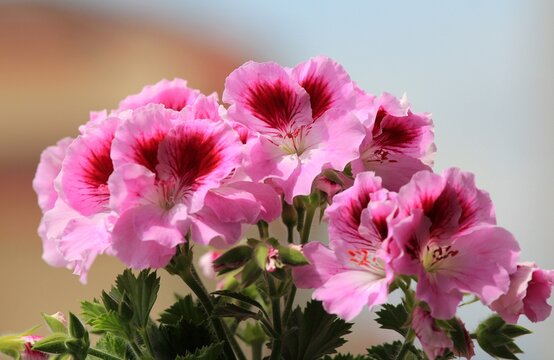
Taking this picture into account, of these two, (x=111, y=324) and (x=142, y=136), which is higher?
(x=142, y=136)

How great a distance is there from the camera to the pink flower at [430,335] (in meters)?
0.40

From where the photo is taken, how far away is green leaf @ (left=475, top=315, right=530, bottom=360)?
0.48 meters

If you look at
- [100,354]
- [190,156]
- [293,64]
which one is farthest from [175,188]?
[293,64]

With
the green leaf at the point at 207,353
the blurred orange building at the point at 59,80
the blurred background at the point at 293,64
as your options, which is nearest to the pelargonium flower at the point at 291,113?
the green leaf at the point at 207,353

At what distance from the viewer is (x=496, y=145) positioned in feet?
6.18

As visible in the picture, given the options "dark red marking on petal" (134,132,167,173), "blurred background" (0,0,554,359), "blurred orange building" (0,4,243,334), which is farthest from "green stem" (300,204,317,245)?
"blurred orange building" (0,4,243,334)

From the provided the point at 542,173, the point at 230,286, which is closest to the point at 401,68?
the point at 542,173

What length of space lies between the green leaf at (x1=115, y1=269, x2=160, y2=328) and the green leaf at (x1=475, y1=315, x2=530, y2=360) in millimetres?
201

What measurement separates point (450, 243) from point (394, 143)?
9 centimetres

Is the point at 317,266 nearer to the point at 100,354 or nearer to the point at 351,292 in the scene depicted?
the point at 351,292

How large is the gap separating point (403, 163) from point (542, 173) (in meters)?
1.48

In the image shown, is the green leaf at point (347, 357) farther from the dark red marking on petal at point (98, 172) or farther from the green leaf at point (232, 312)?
the dark red marking on petal at point (98, 172)

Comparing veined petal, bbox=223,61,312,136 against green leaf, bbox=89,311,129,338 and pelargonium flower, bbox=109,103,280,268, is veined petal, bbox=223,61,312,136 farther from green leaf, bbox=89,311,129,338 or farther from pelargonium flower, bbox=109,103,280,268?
green leaf, bbox=89,311,129,338

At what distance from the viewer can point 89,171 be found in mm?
457
